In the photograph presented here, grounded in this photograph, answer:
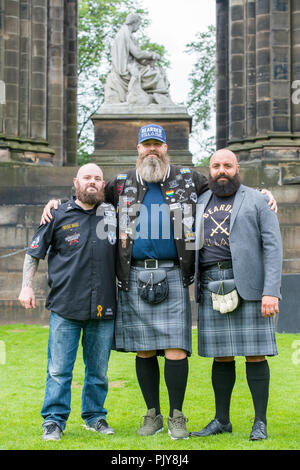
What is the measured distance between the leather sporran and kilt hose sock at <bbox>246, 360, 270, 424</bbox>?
805mm

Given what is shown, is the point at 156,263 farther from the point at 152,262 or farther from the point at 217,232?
the point at 217,232

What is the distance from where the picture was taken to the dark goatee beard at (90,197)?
5.12 m

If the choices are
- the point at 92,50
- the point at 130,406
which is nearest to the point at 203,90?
the point at 92,50

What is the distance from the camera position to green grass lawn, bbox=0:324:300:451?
4.64 meters

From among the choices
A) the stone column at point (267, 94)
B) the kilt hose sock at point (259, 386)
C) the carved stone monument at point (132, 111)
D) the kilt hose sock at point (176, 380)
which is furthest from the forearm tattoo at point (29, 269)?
the carved stone monument at point (132, 111)

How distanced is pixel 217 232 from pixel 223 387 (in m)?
1.11

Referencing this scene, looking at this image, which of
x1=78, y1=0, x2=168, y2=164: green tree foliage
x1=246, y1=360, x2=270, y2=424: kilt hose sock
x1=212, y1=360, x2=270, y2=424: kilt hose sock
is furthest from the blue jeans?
x1=78, y1=0, x2=168, y2=164: green tree foliage

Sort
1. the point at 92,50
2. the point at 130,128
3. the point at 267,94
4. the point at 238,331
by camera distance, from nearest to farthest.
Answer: the point at 238,331 → the point at 267,94 → the point at 130,128 → the point at 92,50

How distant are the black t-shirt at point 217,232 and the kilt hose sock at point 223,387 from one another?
0.78 m

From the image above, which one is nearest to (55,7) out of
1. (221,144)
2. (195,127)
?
(221,144)

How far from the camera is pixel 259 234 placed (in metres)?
4.98

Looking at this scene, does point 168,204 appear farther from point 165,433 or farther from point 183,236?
point 165,433

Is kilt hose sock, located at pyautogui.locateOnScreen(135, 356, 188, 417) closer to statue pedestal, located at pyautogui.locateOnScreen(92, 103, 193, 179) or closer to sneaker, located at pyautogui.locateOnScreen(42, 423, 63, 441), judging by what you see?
sneaker, located at pyautogui.locateOnScreen(42, 423, 63, 441)

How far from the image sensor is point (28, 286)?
202 inches
